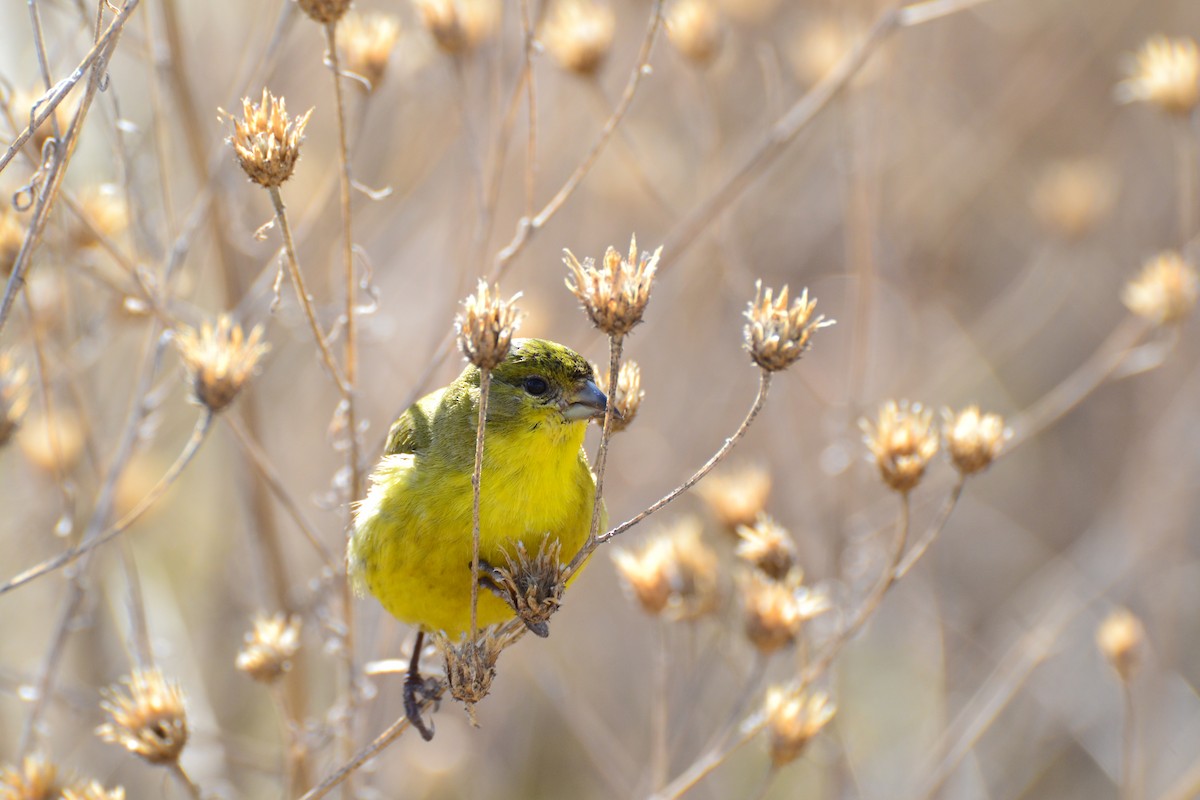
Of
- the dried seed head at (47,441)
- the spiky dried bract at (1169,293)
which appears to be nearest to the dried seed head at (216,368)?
the dried seed head at (47,441)

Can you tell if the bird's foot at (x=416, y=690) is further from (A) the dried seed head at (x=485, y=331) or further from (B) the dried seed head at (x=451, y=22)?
(B) the dried seed head at (x=451, y=22)

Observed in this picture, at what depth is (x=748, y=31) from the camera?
619 cm

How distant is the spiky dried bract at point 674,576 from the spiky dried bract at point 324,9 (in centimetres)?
165

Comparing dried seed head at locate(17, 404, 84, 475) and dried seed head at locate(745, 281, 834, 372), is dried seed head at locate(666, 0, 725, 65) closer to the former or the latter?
dried seed head at locate(745, 281, 834, 372)

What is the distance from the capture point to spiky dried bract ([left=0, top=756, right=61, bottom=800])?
274 cm

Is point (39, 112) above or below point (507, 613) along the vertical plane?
above

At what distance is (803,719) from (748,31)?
13.7 ft

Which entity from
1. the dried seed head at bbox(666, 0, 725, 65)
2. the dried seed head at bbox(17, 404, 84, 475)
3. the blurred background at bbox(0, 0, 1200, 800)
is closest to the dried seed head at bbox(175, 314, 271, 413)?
the blurred background at bbox(0, 0, 1200, 800)

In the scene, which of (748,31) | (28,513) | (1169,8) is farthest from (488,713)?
(1169,8)

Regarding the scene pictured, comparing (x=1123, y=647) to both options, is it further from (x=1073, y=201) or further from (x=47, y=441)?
(x=47, y=441)

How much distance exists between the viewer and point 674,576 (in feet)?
11.2

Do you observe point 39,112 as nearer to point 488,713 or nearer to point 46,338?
point 46,338

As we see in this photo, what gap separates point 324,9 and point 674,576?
5.93ft

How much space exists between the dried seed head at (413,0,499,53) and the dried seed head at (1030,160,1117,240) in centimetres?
309
